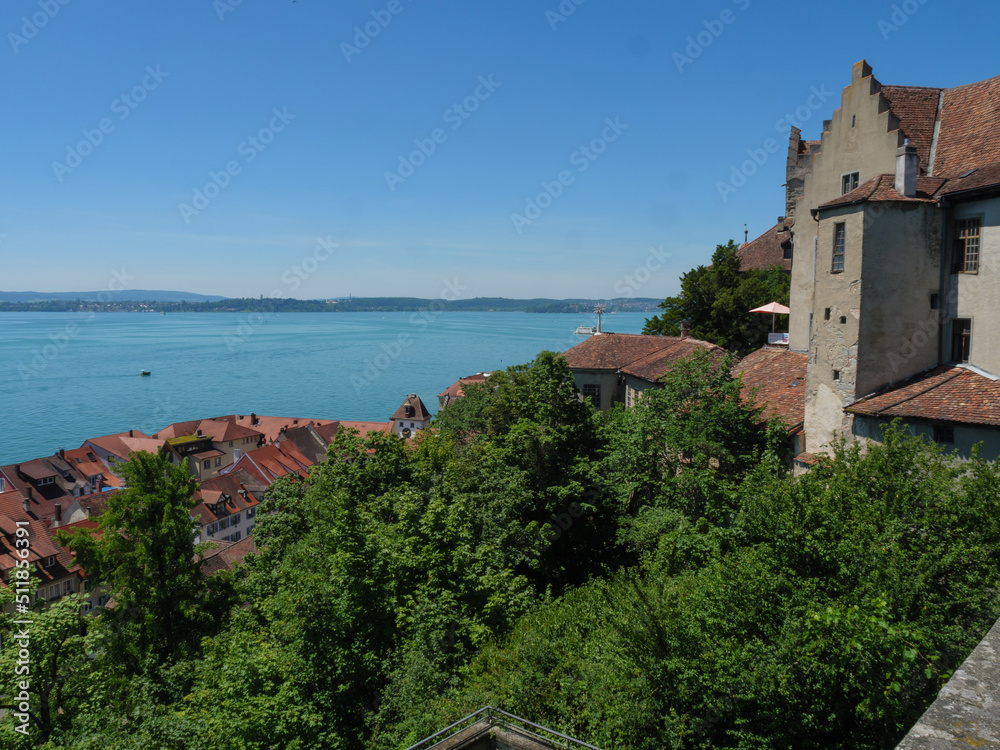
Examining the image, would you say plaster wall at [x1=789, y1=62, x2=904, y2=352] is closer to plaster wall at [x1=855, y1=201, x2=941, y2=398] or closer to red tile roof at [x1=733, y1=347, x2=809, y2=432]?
red tile roof at [x1=733, y1=347, x2=809, y2=432]

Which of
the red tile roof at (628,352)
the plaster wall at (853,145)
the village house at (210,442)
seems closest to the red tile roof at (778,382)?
the plaster wall at (853,145)

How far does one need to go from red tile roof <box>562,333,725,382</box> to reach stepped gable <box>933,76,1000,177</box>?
14.0 metres

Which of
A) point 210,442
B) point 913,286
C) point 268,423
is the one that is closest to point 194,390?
point 268,423

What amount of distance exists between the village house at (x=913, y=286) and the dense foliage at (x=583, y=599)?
7.95 ft

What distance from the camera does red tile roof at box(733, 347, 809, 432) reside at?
21672mm

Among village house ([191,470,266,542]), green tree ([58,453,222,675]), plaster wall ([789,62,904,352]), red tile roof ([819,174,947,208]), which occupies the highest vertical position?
plaster wall ([789,62,904,352])

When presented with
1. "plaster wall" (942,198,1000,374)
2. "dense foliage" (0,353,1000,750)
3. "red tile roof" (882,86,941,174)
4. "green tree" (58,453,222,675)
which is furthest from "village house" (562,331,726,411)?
"green tree" (58,453,222,675)

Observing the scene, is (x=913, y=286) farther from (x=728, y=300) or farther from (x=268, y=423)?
(x=268, y=423)

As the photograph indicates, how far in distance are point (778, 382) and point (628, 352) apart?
13.7 meters

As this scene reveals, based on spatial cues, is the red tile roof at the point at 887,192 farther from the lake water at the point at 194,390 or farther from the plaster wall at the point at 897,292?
the lake water at the point at 194,390

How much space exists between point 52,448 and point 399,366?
9065 centimetres

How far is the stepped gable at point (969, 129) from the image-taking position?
19.2m

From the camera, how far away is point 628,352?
37.6m

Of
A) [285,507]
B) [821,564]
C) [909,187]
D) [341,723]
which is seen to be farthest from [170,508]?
[909,187]
